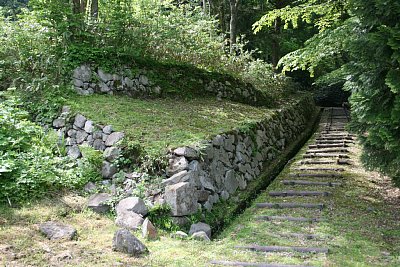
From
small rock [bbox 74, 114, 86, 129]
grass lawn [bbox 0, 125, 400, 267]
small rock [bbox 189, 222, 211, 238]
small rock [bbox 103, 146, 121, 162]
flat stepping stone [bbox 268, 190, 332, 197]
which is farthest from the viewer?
small rock [bbox 74, 114, 86, 129]

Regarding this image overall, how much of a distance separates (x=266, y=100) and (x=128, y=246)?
850 centimetres

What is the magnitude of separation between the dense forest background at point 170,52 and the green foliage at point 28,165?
3cm

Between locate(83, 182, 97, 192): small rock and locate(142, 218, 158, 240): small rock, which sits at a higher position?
locate(83, 182, 97, 192): small rock

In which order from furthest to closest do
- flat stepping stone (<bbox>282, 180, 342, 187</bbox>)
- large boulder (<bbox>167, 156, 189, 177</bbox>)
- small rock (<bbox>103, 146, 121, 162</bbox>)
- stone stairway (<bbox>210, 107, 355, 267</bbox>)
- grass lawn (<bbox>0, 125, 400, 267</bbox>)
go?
1. flat stepping stone (<bbox>282, 180, 342, 187</bbox>)
2. small rock (<bbox>103, 146, 121, 162</bbox>)
3. large boulder (<bbox>167, 156, 189, 177</bbox>)
4. stone stairway (<bbox>210, 107, 355, 267</bbox>)
5. grass lawn (<bbox>0, 125, 400, 267</bbox>)

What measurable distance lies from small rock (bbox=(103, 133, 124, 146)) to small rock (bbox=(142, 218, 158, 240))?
190 centimetres

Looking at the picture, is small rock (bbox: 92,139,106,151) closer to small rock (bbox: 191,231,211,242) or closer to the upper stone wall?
the upper stone wall

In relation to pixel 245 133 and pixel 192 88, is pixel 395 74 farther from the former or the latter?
pixel 192 88

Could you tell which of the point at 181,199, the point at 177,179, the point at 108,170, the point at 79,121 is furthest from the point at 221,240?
the point at 79,121

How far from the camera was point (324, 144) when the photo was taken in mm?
10445

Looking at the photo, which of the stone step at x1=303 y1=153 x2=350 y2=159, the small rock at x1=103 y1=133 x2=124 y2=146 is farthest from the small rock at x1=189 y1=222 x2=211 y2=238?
the stone step at x1=303 y1=153 x2=350 y2=159

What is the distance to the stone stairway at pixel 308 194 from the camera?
14.2 feet

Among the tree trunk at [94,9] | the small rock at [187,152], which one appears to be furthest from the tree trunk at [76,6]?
the small rock at [187,152]

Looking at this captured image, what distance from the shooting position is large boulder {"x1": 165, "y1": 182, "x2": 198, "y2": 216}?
490 centimetres

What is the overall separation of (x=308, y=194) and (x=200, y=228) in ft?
8.22
